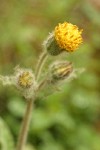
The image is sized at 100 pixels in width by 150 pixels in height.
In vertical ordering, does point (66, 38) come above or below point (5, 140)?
above

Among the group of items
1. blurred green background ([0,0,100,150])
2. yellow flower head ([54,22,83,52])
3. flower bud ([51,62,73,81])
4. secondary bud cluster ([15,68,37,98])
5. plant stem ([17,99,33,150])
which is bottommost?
plant stem ([17,99,33,150])

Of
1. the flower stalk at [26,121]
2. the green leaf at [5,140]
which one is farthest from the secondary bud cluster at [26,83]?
the green leaf at [5,140]

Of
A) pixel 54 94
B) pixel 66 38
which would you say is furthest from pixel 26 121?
pixel 54 94

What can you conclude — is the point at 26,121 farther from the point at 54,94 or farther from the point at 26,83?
the point at 54,94

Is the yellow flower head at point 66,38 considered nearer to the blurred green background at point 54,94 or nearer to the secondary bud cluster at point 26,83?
the secondary bud cluster at point 26,83

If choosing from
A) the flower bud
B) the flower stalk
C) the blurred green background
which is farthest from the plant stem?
the blurred green background

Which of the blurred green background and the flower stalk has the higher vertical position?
the blurred green background

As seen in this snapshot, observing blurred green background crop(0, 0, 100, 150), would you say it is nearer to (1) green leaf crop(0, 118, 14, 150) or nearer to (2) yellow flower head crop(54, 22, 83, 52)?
(1) green leaf crop(0, 118, 14, 150)

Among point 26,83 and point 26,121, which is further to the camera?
point 26,121

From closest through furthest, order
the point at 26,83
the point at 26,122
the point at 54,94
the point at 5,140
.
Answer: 1. the point at 26,83
2. the point at 26,122
3. the point at 5,140
4. the point at 54,94
